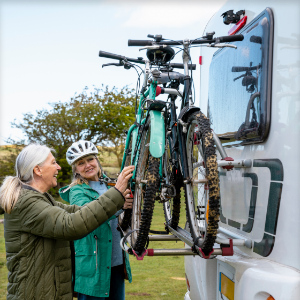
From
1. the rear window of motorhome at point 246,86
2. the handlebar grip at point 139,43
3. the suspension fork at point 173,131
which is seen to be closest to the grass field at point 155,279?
the suspension fork at point 173,131

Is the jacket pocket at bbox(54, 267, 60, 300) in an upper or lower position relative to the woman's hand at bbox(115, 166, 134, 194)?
lower

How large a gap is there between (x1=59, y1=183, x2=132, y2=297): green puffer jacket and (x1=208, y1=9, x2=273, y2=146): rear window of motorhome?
4.42 ft

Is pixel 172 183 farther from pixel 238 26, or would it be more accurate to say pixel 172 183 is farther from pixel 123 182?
pixel 238 26

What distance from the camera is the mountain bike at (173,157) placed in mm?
2164

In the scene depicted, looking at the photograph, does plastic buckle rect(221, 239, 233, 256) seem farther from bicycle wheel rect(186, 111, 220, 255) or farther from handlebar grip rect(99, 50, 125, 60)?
handlebar grip rect(99, 50, 125, 60)

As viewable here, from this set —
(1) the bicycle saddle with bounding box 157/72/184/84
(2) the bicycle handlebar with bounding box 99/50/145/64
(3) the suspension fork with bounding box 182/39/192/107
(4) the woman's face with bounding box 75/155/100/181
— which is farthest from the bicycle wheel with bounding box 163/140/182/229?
(2) the bicycle handlebar with bounding box 99/50/145/64

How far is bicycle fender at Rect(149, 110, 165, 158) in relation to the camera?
8.10ft

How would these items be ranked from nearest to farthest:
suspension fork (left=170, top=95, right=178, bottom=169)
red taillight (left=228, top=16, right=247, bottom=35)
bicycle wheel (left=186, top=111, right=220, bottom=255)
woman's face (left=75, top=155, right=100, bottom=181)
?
bicycle wheel (left=186, top=111, right=220, bottom=255)
red taillight (left=228, top=16, right=247, bottom=35)
suspension fork (left=170, top=95, right=178, bottom=169)
woman's face (left=75, top=155, right=100, bottom=181)

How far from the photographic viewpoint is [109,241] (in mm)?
3023

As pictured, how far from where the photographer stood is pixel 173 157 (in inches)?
109

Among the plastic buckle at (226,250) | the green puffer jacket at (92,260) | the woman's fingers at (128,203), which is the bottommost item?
the green puffer jacket at (92,260)

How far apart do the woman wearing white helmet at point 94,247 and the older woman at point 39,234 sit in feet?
1.73

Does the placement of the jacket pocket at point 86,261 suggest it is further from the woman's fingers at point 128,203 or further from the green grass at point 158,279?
the green grass at point 158,279

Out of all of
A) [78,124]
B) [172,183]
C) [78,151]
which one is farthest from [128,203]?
[78,124]
